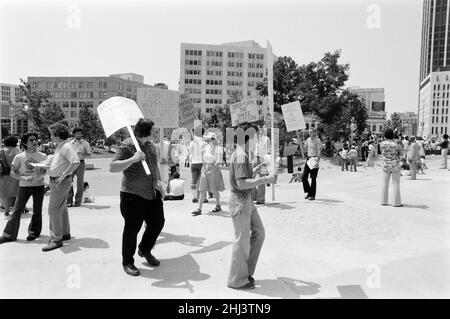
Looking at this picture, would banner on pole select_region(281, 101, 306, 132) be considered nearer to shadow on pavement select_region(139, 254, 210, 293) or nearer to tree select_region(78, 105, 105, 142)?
shadow on pavement select_region(139, 254, 210, 293)

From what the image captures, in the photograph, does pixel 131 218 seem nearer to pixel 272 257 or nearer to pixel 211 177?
pixel 272 257

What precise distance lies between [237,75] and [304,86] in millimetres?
100950

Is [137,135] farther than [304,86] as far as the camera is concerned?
No

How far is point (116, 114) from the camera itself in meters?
5.09

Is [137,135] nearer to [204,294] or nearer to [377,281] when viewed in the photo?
[204,294]

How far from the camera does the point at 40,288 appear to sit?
434cm

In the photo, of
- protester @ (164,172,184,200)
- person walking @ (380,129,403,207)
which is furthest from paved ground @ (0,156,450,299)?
protester @ (164,172,184,200)

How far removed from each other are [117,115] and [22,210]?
2677mm

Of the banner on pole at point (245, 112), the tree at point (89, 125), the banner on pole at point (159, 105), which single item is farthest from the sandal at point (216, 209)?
the tree at point (89, 125)

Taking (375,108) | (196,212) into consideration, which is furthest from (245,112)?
(375,108)

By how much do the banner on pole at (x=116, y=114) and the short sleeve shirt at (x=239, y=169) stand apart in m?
1.63

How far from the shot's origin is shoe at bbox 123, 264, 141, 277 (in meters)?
4.67
